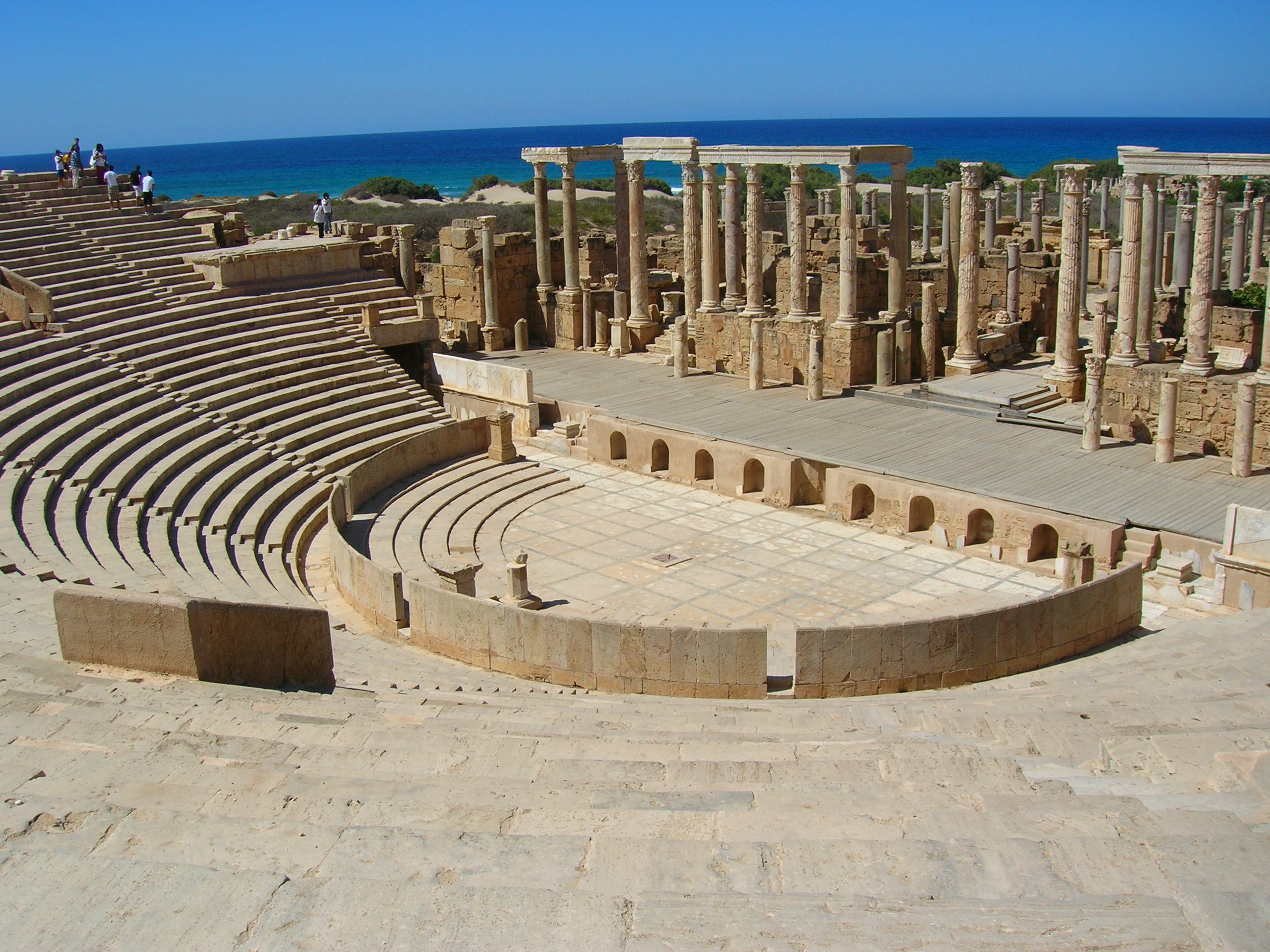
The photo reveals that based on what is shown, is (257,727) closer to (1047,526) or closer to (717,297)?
(1047,526)

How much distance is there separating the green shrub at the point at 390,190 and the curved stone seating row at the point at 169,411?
53.5 meters

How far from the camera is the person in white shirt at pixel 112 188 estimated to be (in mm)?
27672

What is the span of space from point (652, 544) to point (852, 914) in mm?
12707

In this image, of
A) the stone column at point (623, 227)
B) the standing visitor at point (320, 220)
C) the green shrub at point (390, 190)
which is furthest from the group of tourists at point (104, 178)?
the green shrub at point (390, 190)

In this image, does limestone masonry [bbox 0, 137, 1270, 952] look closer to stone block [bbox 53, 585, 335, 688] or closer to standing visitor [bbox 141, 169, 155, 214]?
stone block [bbox 53, 585, 335, 688]

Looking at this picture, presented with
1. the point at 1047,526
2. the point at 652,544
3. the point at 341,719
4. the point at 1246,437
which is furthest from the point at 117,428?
the point at 1246,437

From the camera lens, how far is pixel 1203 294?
19.9 m

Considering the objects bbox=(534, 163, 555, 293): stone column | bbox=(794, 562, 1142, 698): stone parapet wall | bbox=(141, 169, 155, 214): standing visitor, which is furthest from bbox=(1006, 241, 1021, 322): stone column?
bbox=(141, 169, 155, 214): standing visitor

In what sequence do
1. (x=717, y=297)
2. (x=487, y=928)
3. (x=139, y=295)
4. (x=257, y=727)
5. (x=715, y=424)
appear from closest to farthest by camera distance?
(x=487, y=928)
(x=257, y=727)
(x=715, y=424)
(x=139, y=295)
(x=717, y=297)

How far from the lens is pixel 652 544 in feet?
60.7

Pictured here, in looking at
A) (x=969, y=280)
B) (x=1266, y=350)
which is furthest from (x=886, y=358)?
(x=1266, y=350)

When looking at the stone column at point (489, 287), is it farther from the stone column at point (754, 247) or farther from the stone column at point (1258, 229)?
the stone column at point (1258, 229)

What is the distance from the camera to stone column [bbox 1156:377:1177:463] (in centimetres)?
1858

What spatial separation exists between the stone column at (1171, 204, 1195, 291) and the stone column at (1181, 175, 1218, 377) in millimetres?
10055
